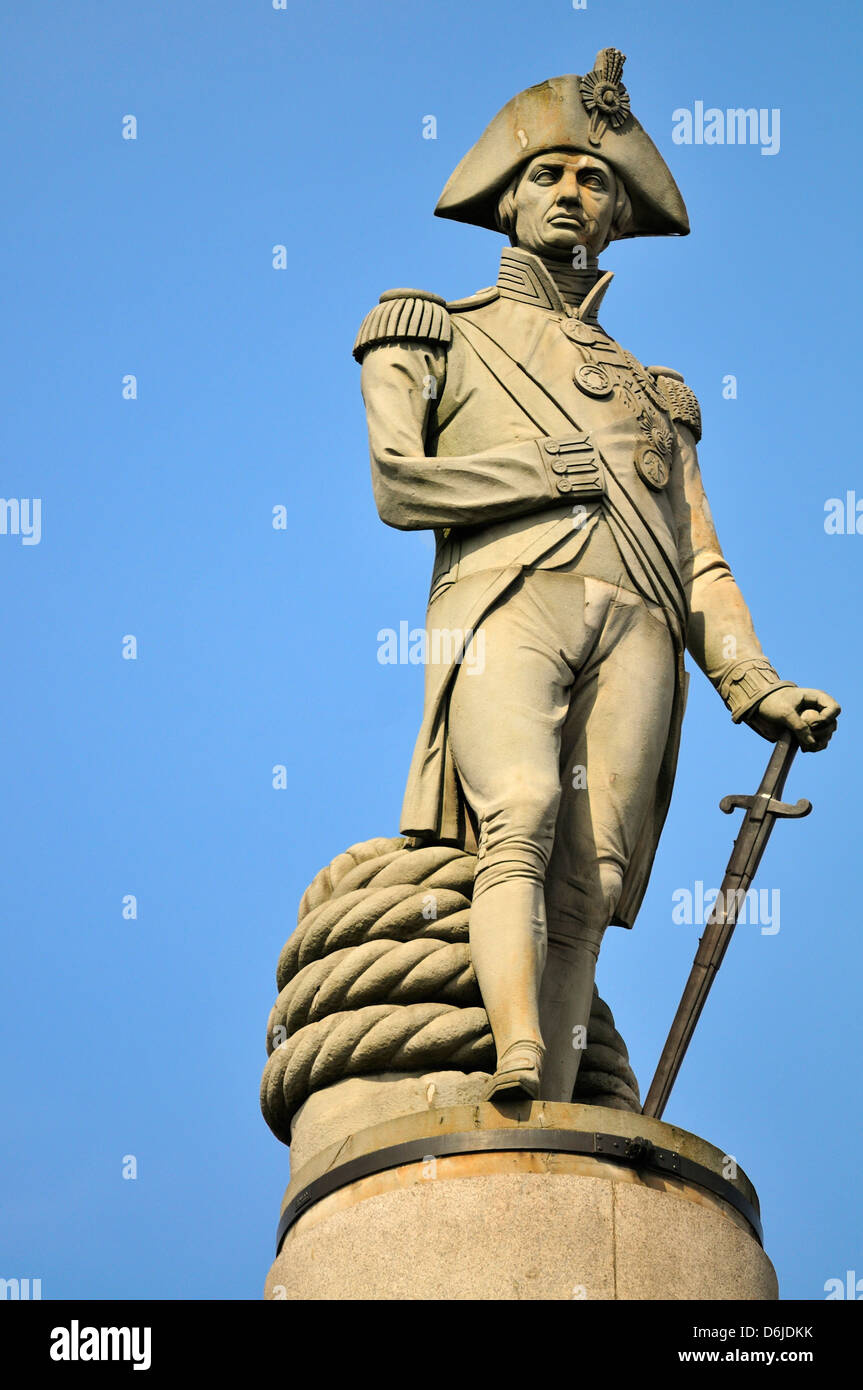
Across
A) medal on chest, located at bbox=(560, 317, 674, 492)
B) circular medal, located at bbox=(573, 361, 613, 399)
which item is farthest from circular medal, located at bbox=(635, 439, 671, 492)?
circular medal, located at bbox=(573, 361, 613, 399)

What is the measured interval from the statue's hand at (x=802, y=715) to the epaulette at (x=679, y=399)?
5.12 ft

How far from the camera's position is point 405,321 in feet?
34.9

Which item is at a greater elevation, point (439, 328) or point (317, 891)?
point (439, 328)

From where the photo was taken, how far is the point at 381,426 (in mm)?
10383

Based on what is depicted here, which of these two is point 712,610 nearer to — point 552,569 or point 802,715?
point 802,715

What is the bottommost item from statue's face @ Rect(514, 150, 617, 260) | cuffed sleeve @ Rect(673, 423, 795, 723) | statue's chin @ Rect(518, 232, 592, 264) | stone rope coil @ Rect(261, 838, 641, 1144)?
stone rope coil @ Rect(261, 838, 641, 1144)

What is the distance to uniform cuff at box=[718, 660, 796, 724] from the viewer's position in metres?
10.5

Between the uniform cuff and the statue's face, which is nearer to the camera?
the uniform cuff

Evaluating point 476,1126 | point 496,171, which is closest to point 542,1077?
point 476,1126

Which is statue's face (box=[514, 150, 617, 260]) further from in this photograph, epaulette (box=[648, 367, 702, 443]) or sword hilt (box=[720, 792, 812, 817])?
sword hilt (box=[720, 792, 812, 817])

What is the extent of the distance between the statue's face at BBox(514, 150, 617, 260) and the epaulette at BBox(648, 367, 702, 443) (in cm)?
74
